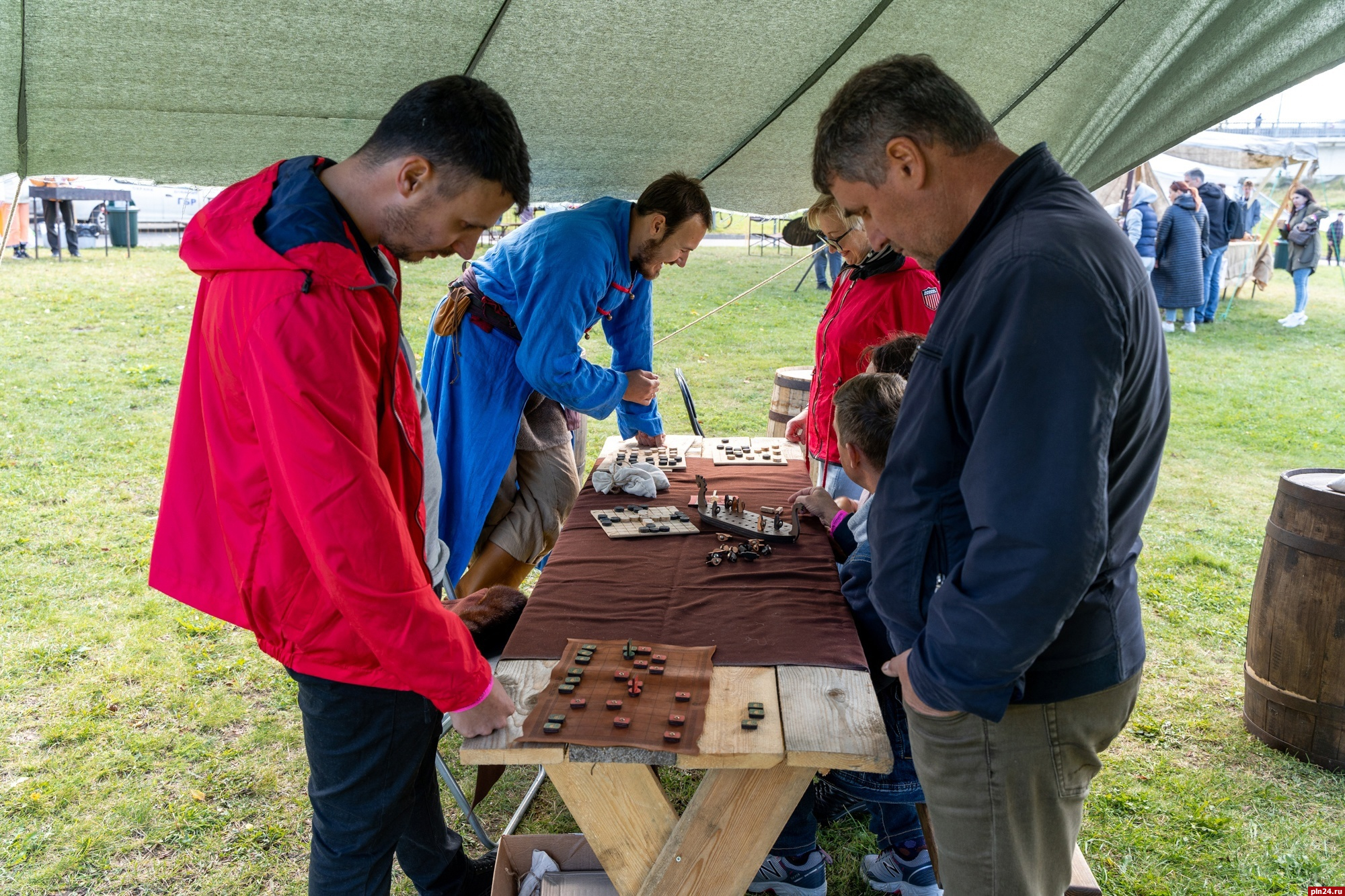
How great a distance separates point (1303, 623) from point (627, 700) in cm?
249

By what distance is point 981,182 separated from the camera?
1.38 meters

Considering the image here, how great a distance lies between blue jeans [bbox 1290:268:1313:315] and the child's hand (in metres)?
12.6

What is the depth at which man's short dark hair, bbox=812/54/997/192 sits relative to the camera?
133 cm

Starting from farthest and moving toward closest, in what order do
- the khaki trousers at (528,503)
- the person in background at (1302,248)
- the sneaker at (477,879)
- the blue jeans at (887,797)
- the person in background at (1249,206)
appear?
the person in background at (1249,206) < the person in background at (1302,248) < the khaki trousers at (528,503) < the sneaker at (477,879) < the blue jeans at (887,797)

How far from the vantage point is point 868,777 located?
219 cm

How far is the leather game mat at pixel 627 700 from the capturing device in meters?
1.61

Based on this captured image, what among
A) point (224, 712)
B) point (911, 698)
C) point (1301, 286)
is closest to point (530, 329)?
point (911, 698)

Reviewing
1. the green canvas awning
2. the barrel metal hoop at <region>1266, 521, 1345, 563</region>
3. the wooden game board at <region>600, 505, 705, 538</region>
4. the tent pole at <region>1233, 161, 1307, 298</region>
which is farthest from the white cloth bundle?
the tent pole at <region>1233, 161, 1307, 298</region>

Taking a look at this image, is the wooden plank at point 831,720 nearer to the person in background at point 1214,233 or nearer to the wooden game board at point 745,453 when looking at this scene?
the wooden game board at point 745,453

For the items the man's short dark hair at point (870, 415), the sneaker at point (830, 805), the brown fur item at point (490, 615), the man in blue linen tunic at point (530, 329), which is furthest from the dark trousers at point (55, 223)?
the man's short dark hair at point (870, 415)

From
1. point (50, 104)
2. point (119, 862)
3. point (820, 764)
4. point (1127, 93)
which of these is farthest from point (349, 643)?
point (1127, 93)

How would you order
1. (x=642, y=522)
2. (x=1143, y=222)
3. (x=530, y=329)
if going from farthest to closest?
(x=1143, y=222) → (x=530, y=329) → (x=642, y=522)

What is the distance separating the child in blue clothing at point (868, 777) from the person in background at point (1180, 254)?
1012 centimetres

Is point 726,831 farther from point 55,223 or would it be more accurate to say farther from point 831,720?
point 55,223
